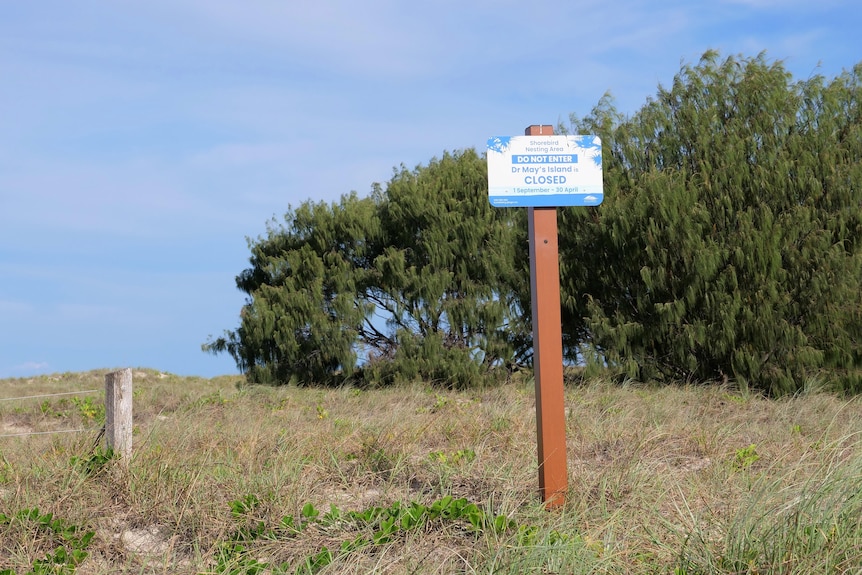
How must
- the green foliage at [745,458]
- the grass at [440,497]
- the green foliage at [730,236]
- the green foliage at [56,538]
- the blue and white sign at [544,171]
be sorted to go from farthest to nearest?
the green foliage at [730,236], the green foliage at [745,458], the blue and white sign at [544,171], the green foliage at [56,538], the grass at [440,497]

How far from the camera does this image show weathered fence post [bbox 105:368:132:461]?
19.9 ft

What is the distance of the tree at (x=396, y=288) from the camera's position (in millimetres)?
15547

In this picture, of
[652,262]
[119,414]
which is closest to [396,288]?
[652,262]

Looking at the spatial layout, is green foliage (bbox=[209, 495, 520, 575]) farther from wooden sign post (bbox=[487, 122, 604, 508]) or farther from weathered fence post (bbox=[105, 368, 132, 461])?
weathered fence post (bbox=[105, 368, 132, 461])

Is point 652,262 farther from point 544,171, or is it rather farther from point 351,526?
point 351,526

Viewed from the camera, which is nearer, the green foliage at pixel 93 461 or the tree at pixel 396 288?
the green foliage at pixel 93 461

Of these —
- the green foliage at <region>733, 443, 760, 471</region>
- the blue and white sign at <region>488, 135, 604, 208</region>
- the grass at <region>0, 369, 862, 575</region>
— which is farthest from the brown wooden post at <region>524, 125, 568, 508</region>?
the green foliage at <region>733, 443, 760, 471</region>

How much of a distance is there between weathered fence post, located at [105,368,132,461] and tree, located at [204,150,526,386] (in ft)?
30.2

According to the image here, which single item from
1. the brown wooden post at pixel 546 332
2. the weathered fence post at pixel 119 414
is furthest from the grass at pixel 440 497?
the brown wooden post at pixel 546 332

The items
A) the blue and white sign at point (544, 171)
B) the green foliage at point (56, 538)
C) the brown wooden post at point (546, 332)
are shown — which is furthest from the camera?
the blue and white sign at point (544, 171)

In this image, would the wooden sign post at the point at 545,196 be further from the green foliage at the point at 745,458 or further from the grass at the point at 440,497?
the green foliage at the point at 745,458

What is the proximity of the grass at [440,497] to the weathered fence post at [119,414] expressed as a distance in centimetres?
16

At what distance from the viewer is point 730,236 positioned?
1266 centimetres

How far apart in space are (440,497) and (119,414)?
2681 mm
